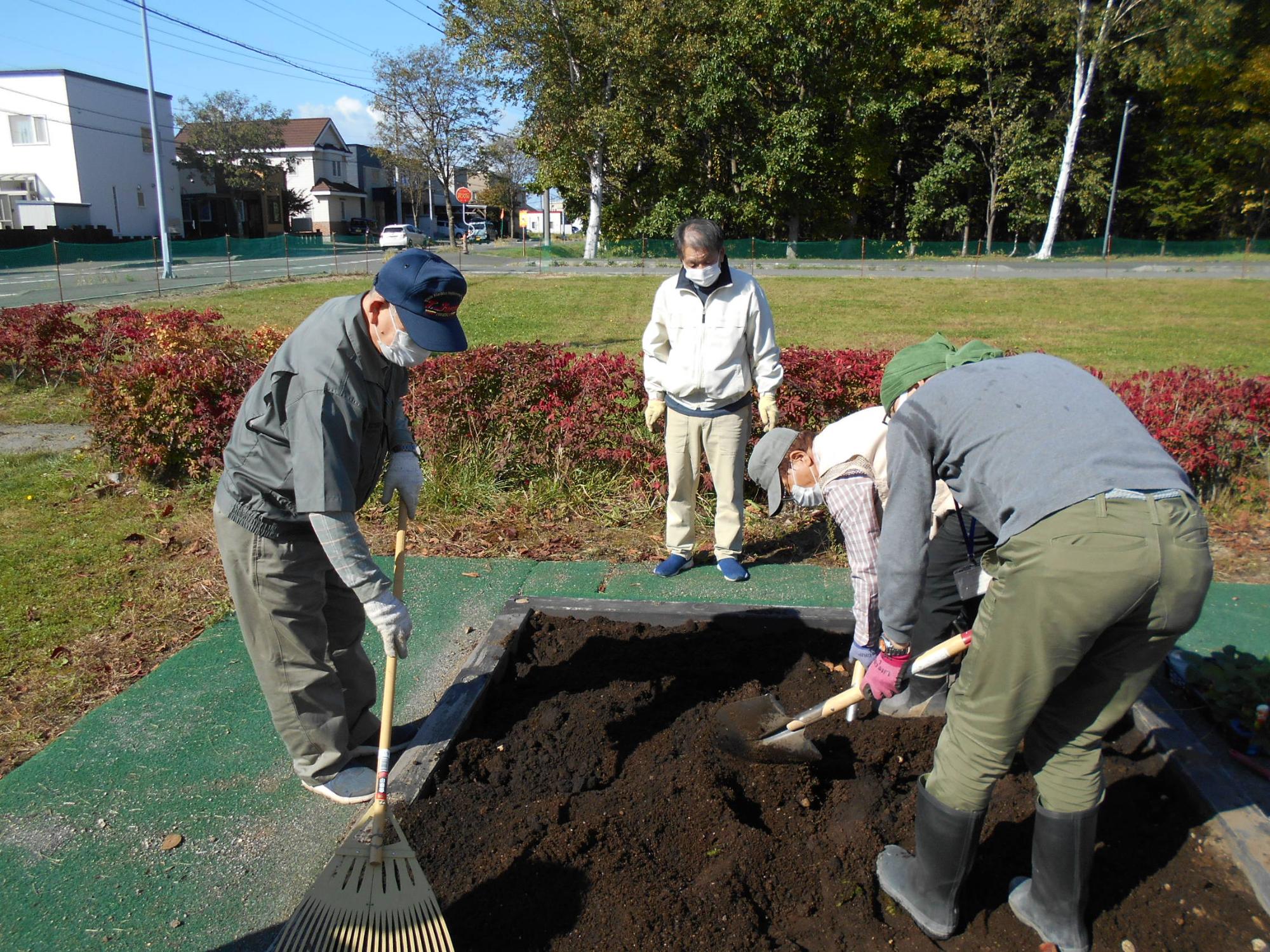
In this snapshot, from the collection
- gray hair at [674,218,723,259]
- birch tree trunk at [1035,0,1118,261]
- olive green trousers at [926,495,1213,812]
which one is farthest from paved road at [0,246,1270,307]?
olive green trousers at [926,495,1213,812]

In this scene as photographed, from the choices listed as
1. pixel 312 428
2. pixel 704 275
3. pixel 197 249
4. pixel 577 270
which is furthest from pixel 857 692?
pixel 197 249

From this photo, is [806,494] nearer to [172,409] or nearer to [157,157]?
[172,409]

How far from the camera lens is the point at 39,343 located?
389 inches

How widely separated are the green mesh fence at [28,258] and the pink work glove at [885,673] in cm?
2862

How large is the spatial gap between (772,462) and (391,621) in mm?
Answer: 1458

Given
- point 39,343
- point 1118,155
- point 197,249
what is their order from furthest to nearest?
point 1118,155 < point 197,249 < point 39,343

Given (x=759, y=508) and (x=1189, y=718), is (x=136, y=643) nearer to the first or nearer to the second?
(x=759, y=508)

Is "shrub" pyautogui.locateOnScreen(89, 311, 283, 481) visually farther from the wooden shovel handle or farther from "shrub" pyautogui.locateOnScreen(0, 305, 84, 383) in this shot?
the wooden shovel handle

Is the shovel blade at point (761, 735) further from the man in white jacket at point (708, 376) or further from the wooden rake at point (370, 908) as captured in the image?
the man in white jacket at point (708, 376)

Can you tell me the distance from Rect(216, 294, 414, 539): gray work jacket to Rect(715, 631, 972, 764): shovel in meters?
1.51

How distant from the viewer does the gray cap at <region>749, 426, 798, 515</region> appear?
3254mm

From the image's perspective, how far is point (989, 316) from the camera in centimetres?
1819

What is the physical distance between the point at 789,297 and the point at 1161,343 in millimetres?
8313

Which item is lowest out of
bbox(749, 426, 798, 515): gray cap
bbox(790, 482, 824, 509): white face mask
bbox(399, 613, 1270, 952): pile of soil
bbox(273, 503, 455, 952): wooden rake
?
bbox(399, 613, 1270, 952): pile of soil
